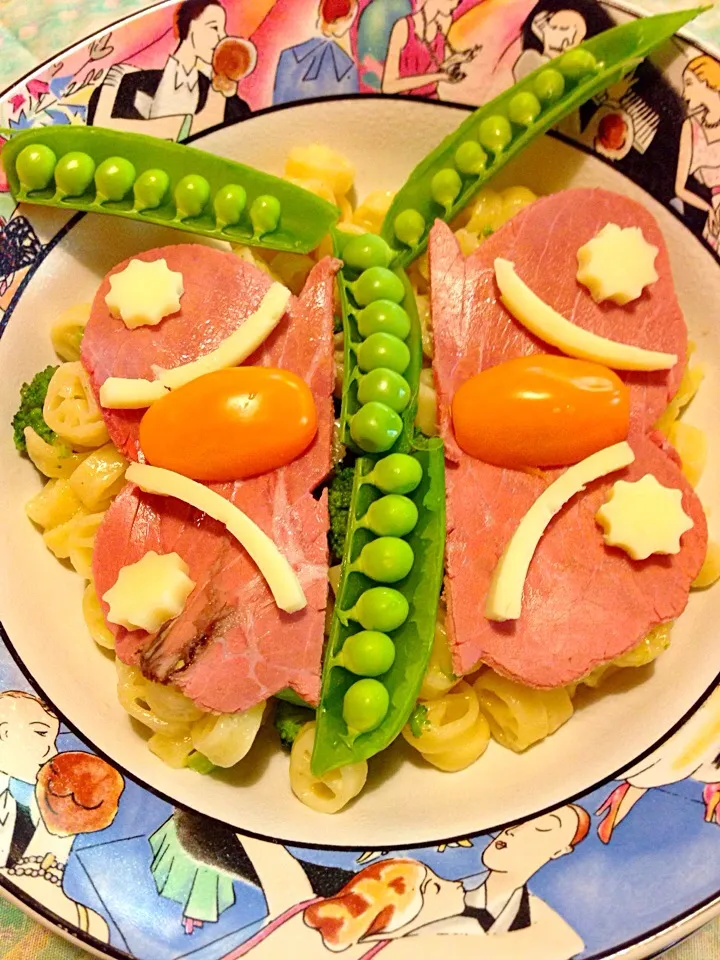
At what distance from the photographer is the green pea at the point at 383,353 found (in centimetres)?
282

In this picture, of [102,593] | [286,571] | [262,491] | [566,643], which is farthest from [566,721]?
[102,593]

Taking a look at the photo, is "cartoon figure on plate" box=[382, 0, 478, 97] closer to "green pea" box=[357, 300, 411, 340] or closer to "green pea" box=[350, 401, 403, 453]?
"green pea" box=[357, 300, 411, 340]

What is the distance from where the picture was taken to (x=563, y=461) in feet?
9.18

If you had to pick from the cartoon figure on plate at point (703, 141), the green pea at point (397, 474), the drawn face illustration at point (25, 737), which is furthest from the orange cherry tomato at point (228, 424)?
the cartoon figure on plate at point (703, 141)

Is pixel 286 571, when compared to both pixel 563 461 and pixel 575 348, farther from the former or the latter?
pixel 575 348

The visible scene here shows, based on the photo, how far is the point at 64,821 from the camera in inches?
97.1

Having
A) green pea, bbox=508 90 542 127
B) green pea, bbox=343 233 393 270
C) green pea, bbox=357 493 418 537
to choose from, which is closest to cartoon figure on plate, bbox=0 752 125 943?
green pea, bbox=357 493 418 537

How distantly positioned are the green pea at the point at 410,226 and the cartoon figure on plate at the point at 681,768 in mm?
2136

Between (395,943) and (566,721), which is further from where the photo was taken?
(566,721)

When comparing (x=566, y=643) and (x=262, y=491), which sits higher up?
(x=262, y=491)

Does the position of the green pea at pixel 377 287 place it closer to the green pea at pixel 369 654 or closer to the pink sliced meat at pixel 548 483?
the pink sliced meat at pixel 548 483

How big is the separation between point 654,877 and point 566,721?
696 mm

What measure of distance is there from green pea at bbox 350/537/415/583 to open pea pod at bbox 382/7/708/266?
4.36 ft

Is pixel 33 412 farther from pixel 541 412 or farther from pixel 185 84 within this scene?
pixel 541 412
